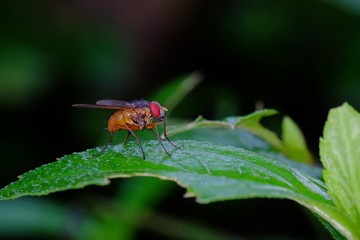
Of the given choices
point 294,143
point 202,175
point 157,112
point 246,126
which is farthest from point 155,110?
point 202,175

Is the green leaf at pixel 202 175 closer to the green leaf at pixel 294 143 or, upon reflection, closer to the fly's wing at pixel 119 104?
the fly's wing at pixel 119 104

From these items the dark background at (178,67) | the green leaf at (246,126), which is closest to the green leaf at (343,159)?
the green leaf at (246,126)

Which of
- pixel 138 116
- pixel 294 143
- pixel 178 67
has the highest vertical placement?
pixel 138 116

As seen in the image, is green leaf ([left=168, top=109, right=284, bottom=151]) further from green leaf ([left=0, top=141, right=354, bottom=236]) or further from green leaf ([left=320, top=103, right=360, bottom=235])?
green leaf ([left=320, top=103, right=360, bottom=235])

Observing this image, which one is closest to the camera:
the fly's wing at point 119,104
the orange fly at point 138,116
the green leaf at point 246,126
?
the green leaf at point 246,126

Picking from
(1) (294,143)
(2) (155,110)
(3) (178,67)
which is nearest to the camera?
(1) (294,143)

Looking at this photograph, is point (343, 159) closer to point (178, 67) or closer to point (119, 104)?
point (119, 104)
